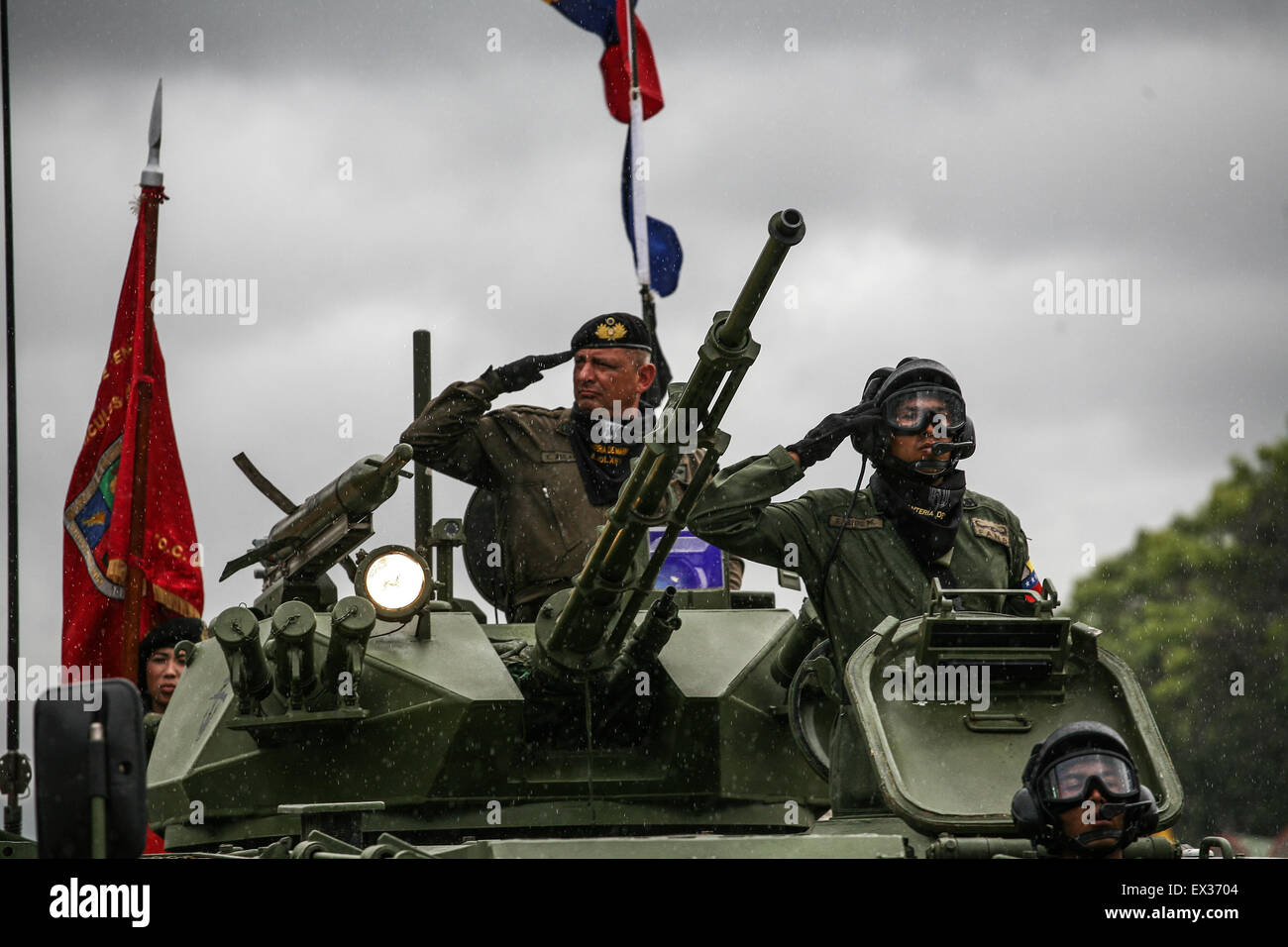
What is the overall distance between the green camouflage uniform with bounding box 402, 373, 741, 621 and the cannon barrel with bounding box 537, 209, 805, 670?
122cm

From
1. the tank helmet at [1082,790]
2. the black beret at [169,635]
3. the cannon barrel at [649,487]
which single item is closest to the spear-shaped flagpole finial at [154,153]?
the black beret at [169,635]

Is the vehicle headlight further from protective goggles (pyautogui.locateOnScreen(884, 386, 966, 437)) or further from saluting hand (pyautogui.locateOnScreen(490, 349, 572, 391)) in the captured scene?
protective goggles (pyautogui.locateOnScreen(884, 386, 966, 437))

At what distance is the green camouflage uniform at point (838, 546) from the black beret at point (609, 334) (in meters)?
1.81

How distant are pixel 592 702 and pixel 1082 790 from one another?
301 cm

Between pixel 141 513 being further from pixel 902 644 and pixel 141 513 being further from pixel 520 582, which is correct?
pixel 902 644

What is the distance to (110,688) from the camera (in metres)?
5.49

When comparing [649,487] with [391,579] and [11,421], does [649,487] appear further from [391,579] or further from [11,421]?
[11,421]

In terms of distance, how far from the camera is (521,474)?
9.92 metres

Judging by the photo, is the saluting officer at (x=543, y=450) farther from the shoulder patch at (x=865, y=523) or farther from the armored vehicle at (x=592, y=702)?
the shoulder patch at (x=865, y=523)

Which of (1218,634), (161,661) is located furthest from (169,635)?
(1218,634)

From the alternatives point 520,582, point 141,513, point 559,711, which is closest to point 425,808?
point 559,711

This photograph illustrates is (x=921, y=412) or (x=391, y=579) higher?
(x=921, y=412)

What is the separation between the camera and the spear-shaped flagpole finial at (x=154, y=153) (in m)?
12.4

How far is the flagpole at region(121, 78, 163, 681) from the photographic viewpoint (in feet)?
41.2
